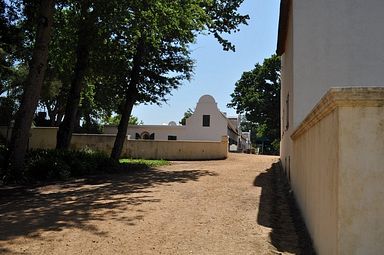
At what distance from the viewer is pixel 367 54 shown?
479 inches

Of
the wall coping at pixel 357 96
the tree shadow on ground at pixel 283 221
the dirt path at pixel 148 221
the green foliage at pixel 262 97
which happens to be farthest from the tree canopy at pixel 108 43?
the green foliage at pixel 262 97

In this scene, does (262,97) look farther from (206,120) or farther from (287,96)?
(287,96)

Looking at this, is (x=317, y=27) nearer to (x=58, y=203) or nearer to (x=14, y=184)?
(x=58, y=203)

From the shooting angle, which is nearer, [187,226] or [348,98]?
[348,98]

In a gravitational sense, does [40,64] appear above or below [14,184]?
above

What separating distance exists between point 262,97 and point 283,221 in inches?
1871

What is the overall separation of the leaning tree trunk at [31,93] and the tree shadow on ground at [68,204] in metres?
1.99

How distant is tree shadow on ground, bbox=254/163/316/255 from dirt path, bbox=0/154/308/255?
22 millimetres

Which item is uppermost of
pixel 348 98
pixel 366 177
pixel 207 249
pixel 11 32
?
pixel 11 32

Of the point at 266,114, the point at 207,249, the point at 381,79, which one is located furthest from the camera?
the point at 266,114

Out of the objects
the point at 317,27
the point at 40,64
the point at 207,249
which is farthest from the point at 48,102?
the point at 207,249

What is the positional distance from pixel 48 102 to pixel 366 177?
45.8 m

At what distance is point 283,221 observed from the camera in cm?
884

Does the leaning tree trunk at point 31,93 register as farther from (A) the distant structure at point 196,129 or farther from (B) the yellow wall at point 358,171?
(A) the distant structure at point 196,129
